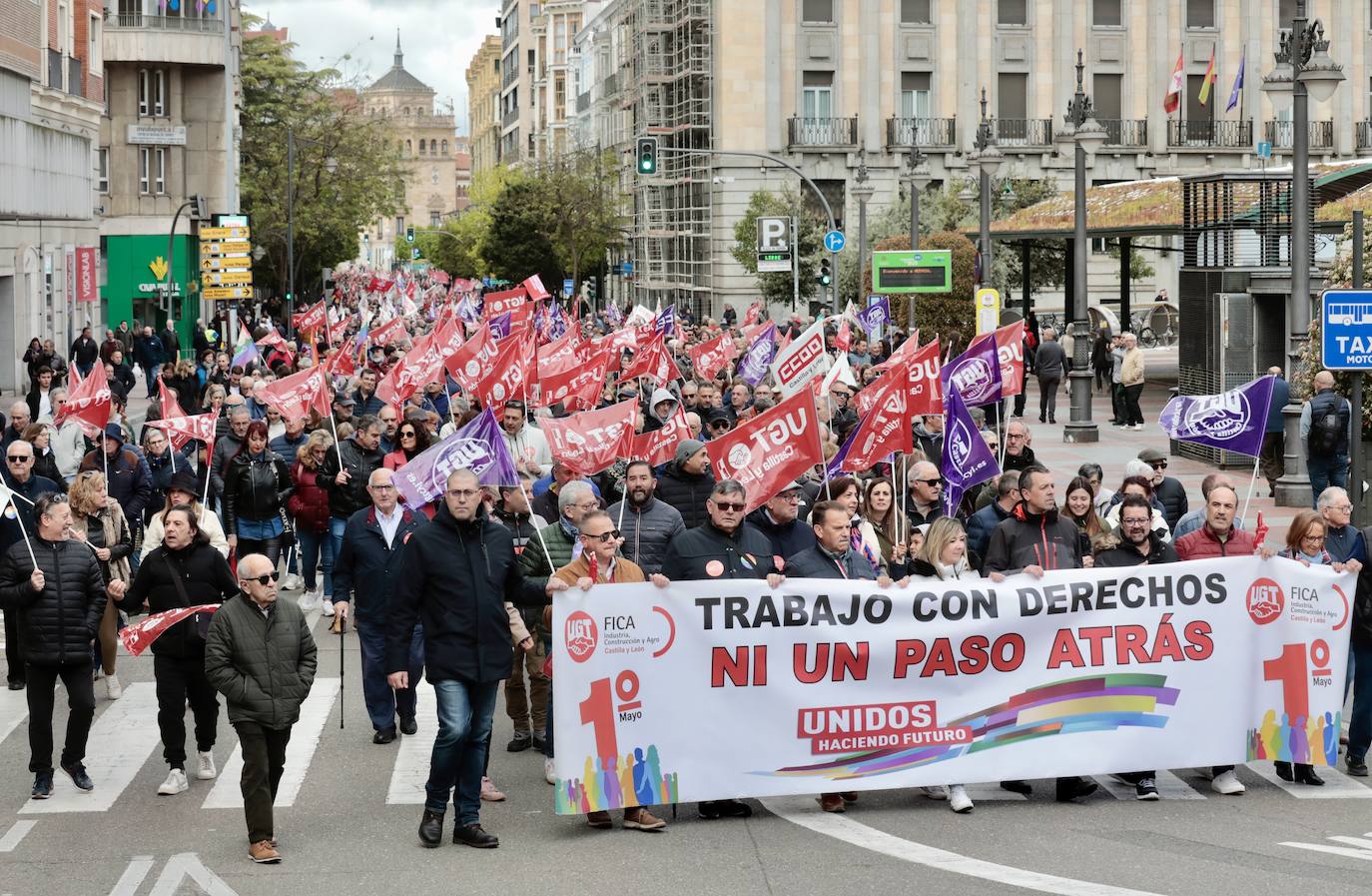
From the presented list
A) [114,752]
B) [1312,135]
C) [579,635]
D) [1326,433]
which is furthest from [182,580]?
[1312,135]

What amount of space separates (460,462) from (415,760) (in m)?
1.81

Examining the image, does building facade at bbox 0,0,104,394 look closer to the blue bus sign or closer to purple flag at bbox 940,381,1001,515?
purple flag at bbox 940,381,1001,515

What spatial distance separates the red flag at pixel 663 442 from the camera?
52.9 feet

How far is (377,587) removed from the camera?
11898mm

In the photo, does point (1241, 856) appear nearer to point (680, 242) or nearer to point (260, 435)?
point (260, 435)

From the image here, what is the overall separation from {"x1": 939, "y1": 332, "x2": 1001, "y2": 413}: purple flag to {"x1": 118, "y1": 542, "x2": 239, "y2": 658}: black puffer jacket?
849 cm

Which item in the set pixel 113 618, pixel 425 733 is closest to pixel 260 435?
pixel 113 618

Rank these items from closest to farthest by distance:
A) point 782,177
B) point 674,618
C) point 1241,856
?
1. point 1241,856
2. point 674,618
3. point 782,177

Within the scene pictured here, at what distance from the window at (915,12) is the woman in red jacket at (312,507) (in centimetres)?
5520

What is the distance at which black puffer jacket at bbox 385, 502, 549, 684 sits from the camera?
913 centimetres

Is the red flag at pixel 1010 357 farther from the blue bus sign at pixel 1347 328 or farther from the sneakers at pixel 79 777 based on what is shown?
the sneakers at pixel 79 777

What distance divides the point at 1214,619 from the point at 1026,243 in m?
38.2

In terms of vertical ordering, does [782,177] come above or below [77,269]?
above

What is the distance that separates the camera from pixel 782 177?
6781cm
